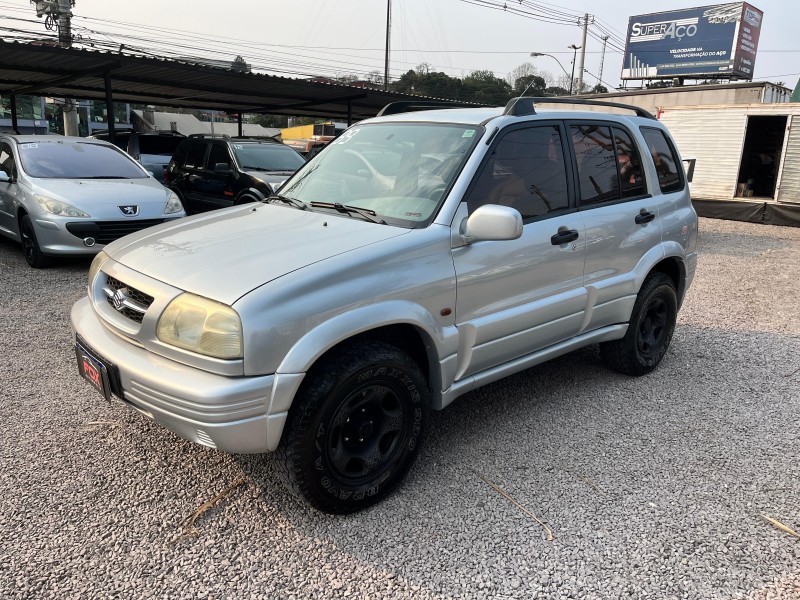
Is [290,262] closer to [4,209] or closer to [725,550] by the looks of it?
[725,550]

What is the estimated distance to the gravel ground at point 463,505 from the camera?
2369mm

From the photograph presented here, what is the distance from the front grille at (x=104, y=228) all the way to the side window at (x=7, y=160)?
1.62 meters

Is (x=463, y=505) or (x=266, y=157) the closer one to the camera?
(x=463, y=505)

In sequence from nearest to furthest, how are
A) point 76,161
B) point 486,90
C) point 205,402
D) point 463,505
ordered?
point 205,402 < point 463,505 < point 76,161 < point 486,90

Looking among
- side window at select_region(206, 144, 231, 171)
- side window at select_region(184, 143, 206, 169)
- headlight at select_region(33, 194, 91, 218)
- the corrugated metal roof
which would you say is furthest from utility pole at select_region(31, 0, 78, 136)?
headlight at select_region(33, 194, 91, 218)

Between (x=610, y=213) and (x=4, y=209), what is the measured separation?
294 inches

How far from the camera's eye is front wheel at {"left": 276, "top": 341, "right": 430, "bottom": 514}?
2494 mm

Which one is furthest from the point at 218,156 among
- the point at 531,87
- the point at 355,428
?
the point at 355,428

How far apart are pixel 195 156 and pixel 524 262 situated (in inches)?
346

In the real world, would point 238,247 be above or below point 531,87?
below

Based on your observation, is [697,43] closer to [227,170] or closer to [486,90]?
[486,90]

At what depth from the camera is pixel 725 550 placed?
102 inches

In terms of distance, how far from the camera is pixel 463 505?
284cm

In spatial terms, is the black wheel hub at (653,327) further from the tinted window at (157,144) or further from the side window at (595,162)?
the tinted window at (157,144)
